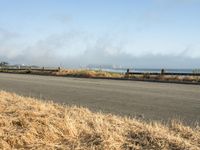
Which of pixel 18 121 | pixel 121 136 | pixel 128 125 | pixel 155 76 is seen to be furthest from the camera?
pixel 155 76

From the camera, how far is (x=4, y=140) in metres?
6.69

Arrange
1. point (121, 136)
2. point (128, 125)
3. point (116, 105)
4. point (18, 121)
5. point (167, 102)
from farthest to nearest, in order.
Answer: point (167, 102) → point (116, 105) → point (128, 125) → point (18, 121) → point (121, 136)

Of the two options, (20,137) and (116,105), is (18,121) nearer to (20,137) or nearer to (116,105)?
(20,137)

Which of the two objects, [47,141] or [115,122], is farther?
[115,122]

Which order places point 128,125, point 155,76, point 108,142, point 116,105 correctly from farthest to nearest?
point 155,76
point 116,105
point 128,125
point 108,142

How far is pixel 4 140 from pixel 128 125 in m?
2.65

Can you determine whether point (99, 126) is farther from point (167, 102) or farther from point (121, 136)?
point (167, 102)

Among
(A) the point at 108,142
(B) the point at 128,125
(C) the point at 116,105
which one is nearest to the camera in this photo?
(A) the point at 108,142

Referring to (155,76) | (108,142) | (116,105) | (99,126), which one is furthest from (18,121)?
(155,76)

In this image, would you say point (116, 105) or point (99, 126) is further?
point (116, 105)

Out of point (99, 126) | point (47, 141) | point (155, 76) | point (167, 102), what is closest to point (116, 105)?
point (167, 102)

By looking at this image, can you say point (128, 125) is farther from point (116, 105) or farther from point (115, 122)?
point (116, 105)

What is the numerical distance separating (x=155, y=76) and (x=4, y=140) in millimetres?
30040

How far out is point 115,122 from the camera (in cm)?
877
